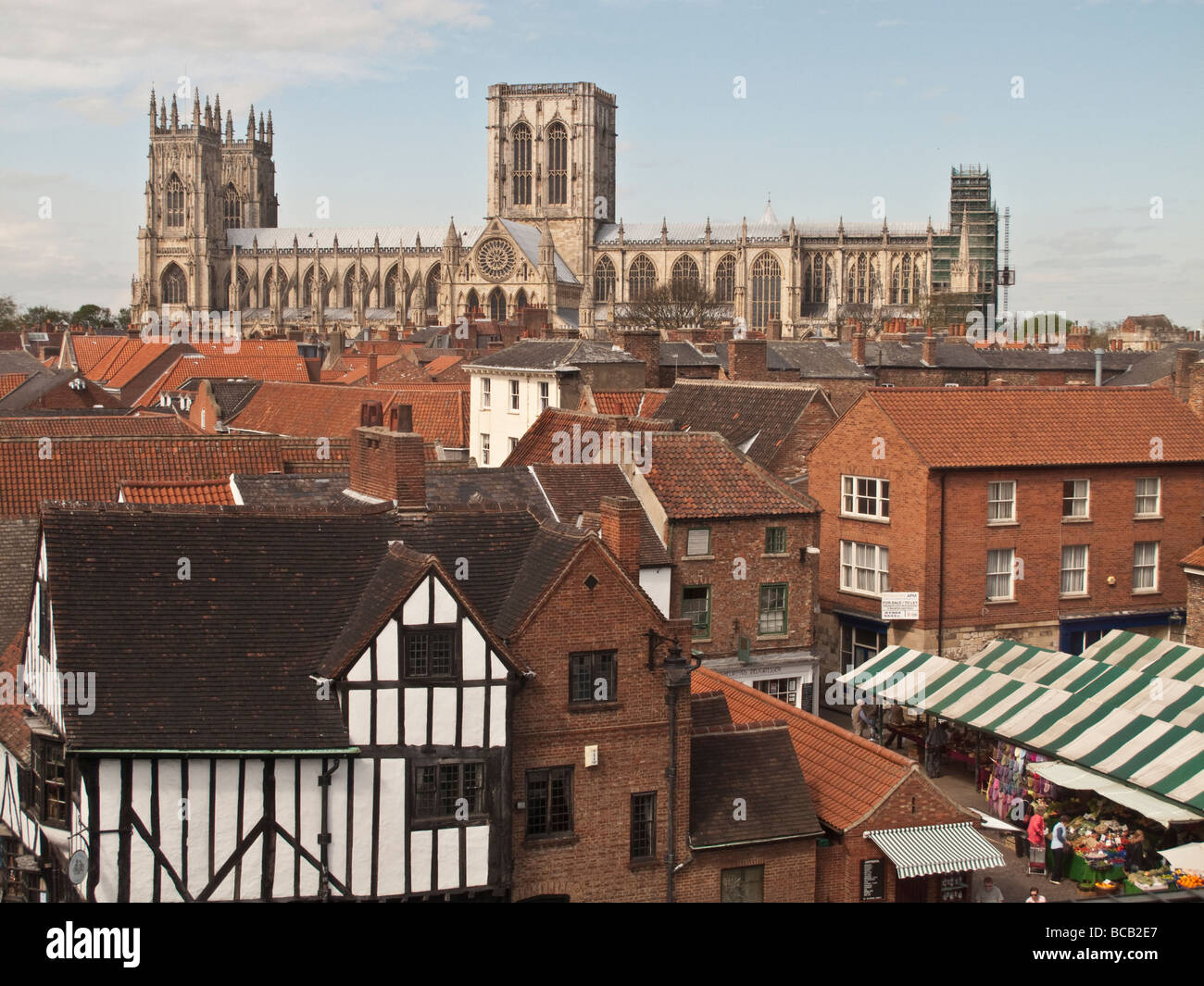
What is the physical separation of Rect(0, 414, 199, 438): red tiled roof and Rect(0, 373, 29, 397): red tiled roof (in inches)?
568

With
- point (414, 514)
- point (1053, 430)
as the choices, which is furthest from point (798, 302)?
point (414, 514)

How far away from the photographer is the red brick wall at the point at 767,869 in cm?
1689

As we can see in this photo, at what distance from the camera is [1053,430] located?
1287 inches

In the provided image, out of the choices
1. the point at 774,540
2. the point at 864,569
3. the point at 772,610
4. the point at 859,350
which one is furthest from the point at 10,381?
the point at 772,610

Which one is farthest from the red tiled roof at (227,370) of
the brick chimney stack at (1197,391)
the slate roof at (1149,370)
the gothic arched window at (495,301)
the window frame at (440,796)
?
the gothic arched window at (495,301)

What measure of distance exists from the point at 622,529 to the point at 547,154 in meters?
132

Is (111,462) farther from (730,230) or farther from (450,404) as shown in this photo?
(730,230)

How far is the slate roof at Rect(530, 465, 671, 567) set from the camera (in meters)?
25.3

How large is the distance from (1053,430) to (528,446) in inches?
482

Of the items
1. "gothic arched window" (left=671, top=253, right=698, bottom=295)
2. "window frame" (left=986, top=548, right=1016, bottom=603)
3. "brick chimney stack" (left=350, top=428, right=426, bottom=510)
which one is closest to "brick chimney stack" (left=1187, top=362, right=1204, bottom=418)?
"window frame" (left=986, top=548, right=1016, bottom=603)

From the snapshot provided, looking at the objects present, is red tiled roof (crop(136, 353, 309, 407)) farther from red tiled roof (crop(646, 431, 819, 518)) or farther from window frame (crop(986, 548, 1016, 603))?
window frame (crop(986, 548, 1016, 603))

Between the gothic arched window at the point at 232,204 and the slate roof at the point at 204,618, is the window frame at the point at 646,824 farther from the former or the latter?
the gothic arched window at the point at 232,204

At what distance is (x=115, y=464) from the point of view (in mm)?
30609

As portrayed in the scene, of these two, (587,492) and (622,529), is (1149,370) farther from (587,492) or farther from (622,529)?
(622,529)
